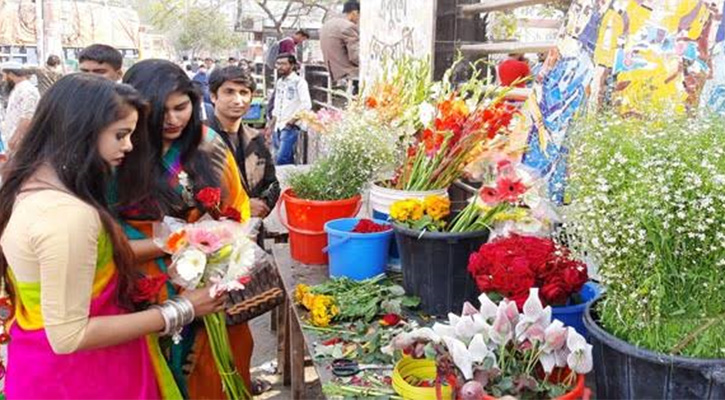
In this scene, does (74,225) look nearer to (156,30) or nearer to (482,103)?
(482,103)

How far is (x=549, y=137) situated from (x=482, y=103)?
1.03ft

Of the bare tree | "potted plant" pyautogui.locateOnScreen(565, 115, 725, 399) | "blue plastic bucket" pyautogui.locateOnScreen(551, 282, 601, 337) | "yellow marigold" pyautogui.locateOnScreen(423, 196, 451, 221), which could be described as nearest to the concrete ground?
"yellow marigold" pyautogui.locateOnScreen(423, 196, 451, 221)

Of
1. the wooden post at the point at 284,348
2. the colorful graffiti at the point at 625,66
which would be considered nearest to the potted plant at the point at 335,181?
the colorful graffiti at the point at 625,66

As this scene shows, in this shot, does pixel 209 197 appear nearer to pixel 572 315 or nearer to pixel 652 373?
pixel 572 315

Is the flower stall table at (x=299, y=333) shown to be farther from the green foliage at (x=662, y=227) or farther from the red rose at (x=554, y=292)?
the green foliage at (x=662, y=227)

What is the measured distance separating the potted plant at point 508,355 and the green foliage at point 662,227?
4.4 inches

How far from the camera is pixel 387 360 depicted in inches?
65.1

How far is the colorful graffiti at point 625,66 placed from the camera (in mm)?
1730

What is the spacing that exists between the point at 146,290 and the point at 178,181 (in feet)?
1.51

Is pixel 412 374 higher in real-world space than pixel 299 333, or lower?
higher

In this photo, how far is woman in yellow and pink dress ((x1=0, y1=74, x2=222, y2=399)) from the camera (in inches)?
55.4

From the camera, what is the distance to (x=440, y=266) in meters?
1.83

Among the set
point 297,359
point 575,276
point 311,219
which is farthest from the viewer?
point 297,359

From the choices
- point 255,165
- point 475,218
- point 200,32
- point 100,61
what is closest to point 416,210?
point 475,218
